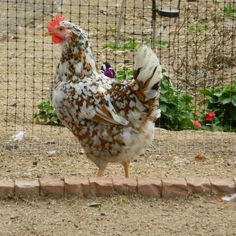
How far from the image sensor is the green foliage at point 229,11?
13.2 m

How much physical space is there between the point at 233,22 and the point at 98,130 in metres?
6.89

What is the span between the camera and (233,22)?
1277cm

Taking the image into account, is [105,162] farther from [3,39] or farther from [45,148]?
[3,39]

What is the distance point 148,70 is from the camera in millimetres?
5980

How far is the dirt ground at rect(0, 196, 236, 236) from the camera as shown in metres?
5.52

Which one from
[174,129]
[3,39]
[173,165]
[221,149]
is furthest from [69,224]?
[3,39]

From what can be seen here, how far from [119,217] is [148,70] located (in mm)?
1093

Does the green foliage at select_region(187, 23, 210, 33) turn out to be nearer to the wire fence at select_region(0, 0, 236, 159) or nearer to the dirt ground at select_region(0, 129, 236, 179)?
the wire fence at select_region(0, 0, 236, 159)

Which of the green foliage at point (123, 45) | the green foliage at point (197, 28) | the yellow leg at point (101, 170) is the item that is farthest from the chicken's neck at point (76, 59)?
the green foliage at point (197, 28)

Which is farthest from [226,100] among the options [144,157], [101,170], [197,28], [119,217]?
[197,28]

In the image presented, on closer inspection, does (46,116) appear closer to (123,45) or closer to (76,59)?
(76,59)

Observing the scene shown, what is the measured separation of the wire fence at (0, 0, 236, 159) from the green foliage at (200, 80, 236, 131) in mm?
66

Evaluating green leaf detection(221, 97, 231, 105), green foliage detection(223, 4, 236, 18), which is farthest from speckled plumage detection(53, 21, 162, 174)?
green foliage detection(223, 4, 236, 18)

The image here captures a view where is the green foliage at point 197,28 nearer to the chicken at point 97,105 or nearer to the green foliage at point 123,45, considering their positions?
the green foliage at point 123,45
